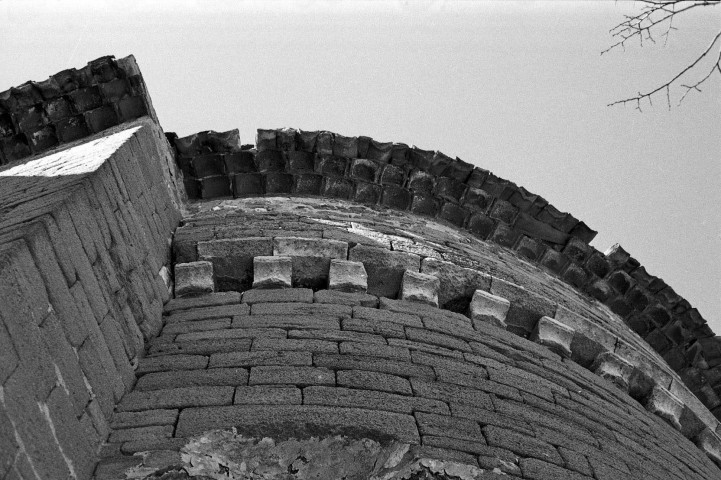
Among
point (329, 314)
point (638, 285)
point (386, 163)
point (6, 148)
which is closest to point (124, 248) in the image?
point (329, 314)

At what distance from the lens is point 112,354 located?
13.8 feet

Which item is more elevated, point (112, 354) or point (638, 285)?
point (112, 354)

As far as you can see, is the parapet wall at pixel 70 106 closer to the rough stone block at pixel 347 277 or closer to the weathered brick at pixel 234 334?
the rough stone block at pixel 347 277

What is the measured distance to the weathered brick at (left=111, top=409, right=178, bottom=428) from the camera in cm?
391

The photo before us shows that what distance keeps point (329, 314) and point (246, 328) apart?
0.50m

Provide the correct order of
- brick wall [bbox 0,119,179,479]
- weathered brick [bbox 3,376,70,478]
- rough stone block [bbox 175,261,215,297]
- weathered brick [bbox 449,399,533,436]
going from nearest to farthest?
weathered brick [bbox 3,376,70,478] < brick wall [bbox 0,119,179,479] < weathered brick [bbox 449,399,533,436] < rough stone block [bbox 175,261,215,297]

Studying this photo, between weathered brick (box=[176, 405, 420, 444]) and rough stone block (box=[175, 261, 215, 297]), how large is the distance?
1457 millimetres

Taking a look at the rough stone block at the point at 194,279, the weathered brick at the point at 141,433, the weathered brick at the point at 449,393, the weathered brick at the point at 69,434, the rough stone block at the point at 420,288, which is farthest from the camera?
the rough stone block at the point at 420,288

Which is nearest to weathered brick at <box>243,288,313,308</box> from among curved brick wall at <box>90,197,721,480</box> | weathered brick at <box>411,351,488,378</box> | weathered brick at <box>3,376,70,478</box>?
curved brick wall at <box>90,197,721,480</box>

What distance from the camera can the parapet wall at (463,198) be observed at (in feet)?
24.5

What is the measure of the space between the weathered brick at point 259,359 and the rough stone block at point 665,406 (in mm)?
2915

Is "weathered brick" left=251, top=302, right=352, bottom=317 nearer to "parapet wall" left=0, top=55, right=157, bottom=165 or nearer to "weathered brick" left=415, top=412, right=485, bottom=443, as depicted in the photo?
"weathered brick" left=415, top=412, right=485, bottom=443

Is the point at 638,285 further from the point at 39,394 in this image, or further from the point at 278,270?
the point at 39,394

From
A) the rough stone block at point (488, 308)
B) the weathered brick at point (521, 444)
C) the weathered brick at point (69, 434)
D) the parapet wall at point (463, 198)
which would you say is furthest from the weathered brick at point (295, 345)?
the parapet wall at point (463, 198)
